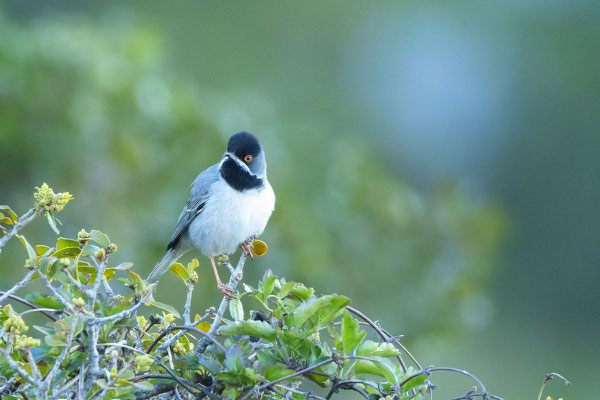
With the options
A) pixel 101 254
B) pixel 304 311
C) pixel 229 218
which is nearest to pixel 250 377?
pixel 304 311

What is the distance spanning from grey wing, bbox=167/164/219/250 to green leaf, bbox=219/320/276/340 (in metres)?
2.32

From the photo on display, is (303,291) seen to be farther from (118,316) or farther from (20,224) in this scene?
(20,224)

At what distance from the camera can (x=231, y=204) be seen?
149 inches

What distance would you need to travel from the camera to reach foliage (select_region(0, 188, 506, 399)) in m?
1.59

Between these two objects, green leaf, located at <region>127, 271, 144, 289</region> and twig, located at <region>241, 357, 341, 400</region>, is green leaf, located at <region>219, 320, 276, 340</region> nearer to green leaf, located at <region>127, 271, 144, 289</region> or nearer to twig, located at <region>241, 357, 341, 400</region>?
twig, located at <region>241, 357, 341, 400</region>

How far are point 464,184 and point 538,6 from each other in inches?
254

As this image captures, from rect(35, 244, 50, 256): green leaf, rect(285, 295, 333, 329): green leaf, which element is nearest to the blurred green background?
rect(35, 244, 50, 256): green leaf

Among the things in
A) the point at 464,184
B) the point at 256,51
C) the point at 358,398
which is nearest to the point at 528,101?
the point at 256,51

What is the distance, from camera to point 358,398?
238 inches

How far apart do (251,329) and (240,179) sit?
7.22 ft

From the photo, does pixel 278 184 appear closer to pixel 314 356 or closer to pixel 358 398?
→ pixel 358 398

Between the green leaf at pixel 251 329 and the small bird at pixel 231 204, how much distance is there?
1.89 m

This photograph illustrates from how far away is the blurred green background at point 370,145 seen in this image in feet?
16.3

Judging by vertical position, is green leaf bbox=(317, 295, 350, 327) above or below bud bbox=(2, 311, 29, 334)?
above
